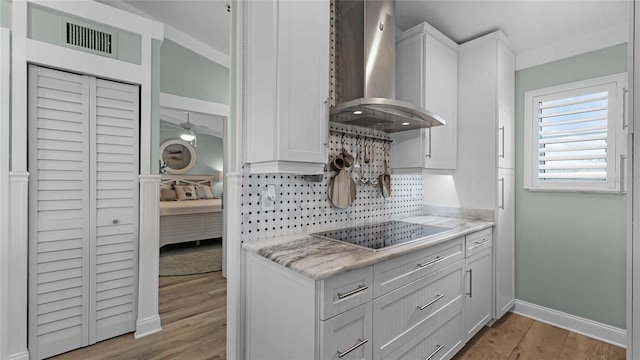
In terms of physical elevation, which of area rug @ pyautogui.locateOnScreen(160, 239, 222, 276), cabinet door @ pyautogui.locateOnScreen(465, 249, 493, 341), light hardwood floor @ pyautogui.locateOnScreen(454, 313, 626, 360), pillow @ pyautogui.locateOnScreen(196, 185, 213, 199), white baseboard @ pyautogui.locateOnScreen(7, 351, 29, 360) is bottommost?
light hardwood floor @ pyautogui.locateOnScreen(454, 313, 626, 360)

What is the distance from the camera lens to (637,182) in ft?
1.95

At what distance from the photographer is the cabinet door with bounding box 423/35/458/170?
2.22 m

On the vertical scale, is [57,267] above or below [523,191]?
below

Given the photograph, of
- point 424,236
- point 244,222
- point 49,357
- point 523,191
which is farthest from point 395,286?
point 49,357

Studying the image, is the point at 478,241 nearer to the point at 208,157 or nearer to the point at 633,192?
the point at 633,192

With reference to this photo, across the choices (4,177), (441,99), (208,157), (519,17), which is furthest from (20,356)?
(208,157)

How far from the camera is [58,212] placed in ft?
6.37

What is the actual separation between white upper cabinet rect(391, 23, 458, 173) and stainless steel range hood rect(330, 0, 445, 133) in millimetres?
307

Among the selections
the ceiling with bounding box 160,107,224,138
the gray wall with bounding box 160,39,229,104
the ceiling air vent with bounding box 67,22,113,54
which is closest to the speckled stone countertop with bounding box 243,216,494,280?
the ceiling air vent with bounding box 67,22,113,54

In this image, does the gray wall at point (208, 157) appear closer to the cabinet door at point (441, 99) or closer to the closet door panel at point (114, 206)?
the closet door panel at point (114, 206)

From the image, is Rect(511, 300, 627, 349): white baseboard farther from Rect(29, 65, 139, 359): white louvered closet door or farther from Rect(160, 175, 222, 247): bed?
Rect(160, 175, 222, 247): bed

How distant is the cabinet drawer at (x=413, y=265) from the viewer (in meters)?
1.33

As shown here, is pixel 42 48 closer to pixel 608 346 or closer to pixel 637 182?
pixel 637 182

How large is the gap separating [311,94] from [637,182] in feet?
4.01
